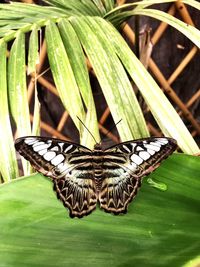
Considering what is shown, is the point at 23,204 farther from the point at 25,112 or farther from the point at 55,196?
the point at 25,112

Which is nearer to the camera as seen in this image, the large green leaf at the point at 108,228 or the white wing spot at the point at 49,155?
the large green leaf at the point at 108,228

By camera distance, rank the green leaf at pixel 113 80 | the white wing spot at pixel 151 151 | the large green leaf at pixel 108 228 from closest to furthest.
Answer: the large green leaf at pixel 108 228 → the white wing spot at pixel 151 151 → the green leaf at pixel 113 80

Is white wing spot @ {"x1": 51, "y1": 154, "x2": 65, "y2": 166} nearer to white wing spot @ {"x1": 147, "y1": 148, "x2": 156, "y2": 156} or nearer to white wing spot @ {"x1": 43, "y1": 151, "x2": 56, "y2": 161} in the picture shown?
white wing spot @ {"x1": 43, "y1": 151, "x2": 56, "y2": 161}

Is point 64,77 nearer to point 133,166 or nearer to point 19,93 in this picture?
point 19,93

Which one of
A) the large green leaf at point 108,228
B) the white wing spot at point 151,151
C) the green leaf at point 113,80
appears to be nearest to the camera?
the large green leaf at point 108,228

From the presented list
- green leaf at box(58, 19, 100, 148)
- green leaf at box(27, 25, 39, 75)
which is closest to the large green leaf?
green leaf at box(58, 19, 100, 148)

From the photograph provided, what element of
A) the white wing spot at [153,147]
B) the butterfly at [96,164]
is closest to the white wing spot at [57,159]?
the butterfly at [96,164]

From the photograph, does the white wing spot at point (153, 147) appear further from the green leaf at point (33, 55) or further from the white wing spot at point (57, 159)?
the green leaf at point (33, 55)

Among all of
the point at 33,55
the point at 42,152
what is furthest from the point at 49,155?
the point at 33,55
